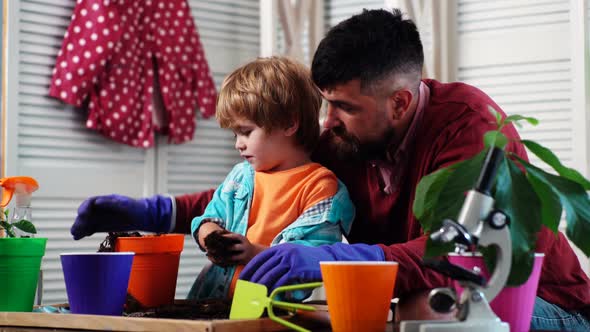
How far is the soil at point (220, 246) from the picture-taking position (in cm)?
142

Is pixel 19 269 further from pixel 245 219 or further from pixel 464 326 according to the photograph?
pixel 464 326

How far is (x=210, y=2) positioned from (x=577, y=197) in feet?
9.60

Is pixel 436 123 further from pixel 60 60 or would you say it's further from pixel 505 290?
pixel 60 60

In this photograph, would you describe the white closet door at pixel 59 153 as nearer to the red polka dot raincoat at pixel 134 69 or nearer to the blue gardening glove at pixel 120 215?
the red polka dot raincoat at pixel 134 69

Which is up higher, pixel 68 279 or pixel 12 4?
pixel 12 4

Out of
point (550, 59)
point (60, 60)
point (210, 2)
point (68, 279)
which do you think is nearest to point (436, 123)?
point (68, 279)

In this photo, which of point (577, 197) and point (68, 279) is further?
point (68, 279)

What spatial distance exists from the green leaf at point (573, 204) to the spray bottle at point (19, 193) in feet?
2.80

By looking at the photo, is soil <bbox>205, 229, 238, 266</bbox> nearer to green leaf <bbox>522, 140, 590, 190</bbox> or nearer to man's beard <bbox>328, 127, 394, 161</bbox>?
man's beard <bbox>328, 127, 394, 161</bbox>

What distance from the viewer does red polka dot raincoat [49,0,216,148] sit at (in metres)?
3.25

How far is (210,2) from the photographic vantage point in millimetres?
3697

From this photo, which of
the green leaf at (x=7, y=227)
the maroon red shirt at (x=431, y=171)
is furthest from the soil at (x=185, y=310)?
the maroon red shirt at (x=431, y=171)

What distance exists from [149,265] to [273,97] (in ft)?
1.50

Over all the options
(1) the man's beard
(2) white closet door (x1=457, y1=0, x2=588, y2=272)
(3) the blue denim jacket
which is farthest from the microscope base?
(2) white closet door (x1=457, y1=0, x2=588, y2=272)
